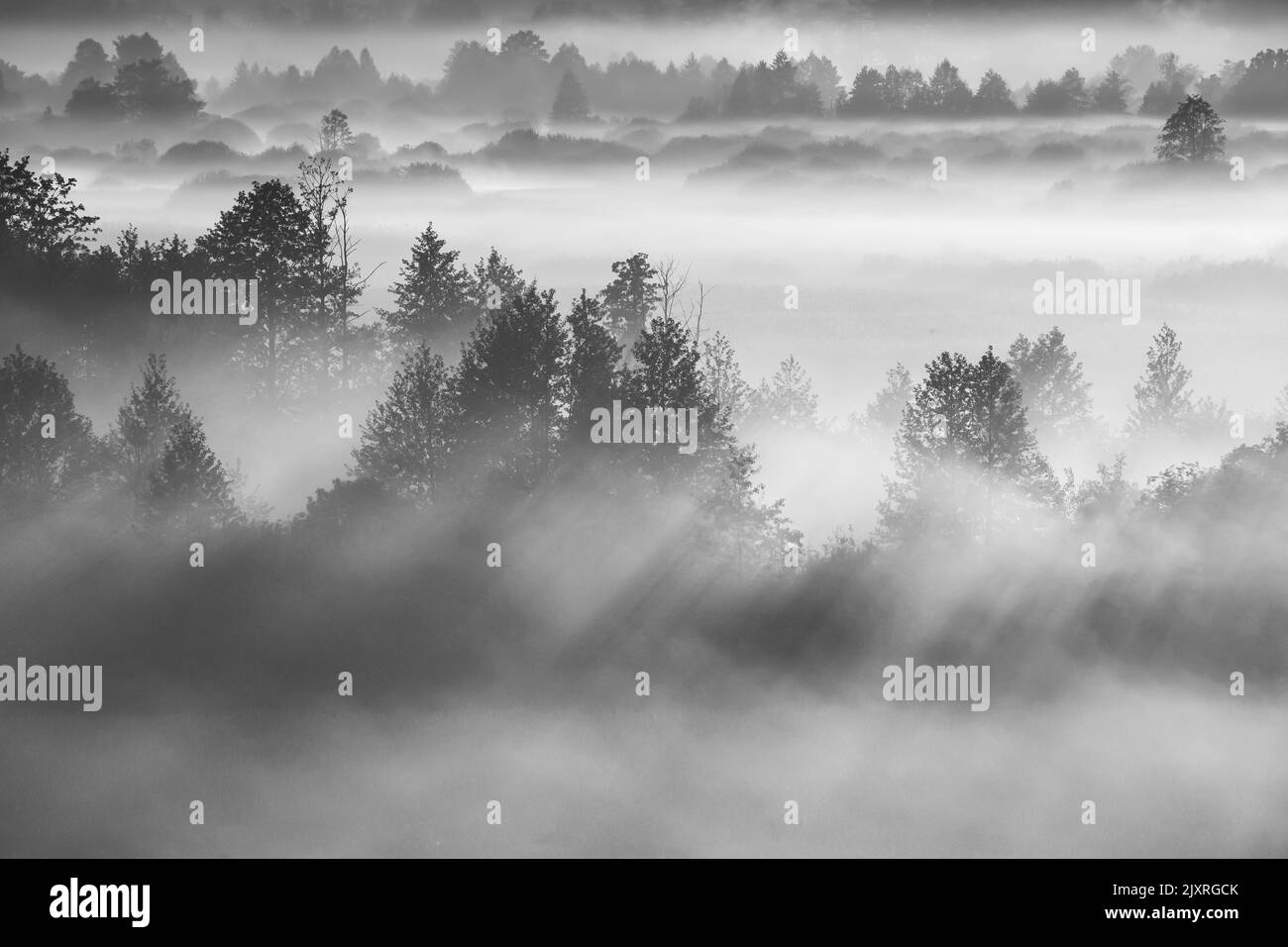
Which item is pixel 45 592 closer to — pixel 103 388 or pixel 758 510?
pixel 103 388

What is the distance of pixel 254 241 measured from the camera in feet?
225

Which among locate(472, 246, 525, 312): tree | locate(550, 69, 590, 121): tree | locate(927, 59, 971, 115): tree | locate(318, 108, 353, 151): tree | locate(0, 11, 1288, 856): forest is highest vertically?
locate(927, 59, 971, 115): tree

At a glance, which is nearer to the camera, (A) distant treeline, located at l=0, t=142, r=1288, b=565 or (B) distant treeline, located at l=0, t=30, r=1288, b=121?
(A) distant treeline, located at l=0, t=142, r=1288, b=565

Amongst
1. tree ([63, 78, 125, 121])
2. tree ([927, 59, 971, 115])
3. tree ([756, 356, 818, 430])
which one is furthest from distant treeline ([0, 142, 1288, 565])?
tree ([927, 59, 971, 115])

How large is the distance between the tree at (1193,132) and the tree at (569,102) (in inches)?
2252

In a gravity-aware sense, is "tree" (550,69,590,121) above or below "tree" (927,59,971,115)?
below

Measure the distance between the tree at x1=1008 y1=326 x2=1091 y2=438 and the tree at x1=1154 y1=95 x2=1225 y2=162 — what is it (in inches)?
1018

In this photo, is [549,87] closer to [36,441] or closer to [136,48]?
[136,48]

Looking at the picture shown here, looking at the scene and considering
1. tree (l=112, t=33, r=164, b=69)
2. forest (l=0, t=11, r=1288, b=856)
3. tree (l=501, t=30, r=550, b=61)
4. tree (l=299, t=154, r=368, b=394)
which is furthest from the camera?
tree (l=501, t=30, r=550, b=61)

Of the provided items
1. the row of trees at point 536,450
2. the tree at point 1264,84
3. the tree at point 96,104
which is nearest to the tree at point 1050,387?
the row of trees at point 536,450

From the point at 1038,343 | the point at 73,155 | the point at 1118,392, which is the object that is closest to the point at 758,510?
the point at 1038,343

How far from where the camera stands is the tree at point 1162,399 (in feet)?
302

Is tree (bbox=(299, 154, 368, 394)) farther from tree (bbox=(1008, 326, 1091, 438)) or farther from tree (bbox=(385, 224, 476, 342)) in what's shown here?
tree (bbox=(1008, 326, 1091, 438))

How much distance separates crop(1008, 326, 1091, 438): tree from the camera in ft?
302
